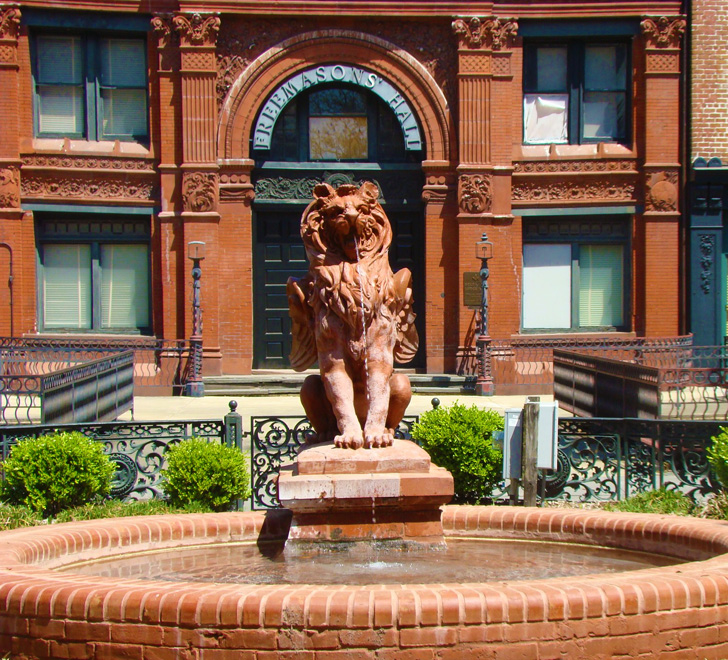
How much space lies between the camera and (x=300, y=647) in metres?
4.90

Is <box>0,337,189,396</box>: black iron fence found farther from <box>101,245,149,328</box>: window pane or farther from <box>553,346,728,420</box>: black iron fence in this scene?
<box>553,346,728,420</box>: black iron fence

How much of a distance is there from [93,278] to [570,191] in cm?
1208

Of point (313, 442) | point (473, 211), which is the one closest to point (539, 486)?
point (313, 442)

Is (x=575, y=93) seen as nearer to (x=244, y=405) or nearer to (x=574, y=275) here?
(x=574, y=275)

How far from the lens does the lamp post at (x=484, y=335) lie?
2372 centimetres

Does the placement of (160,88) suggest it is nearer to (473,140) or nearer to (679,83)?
(473,140)

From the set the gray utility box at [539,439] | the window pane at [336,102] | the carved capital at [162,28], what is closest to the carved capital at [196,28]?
the carved capital at [162,28]

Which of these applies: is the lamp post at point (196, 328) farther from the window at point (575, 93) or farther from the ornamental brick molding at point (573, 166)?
the window at point (575, 93)

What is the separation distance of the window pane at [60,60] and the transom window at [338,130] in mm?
5144

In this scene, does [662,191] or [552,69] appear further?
[552,69]

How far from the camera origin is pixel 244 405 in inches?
842

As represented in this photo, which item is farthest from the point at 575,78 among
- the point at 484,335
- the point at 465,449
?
the point at 465,449

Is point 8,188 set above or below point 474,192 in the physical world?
above

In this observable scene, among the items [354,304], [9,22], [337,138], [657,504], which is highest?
[9,22]
